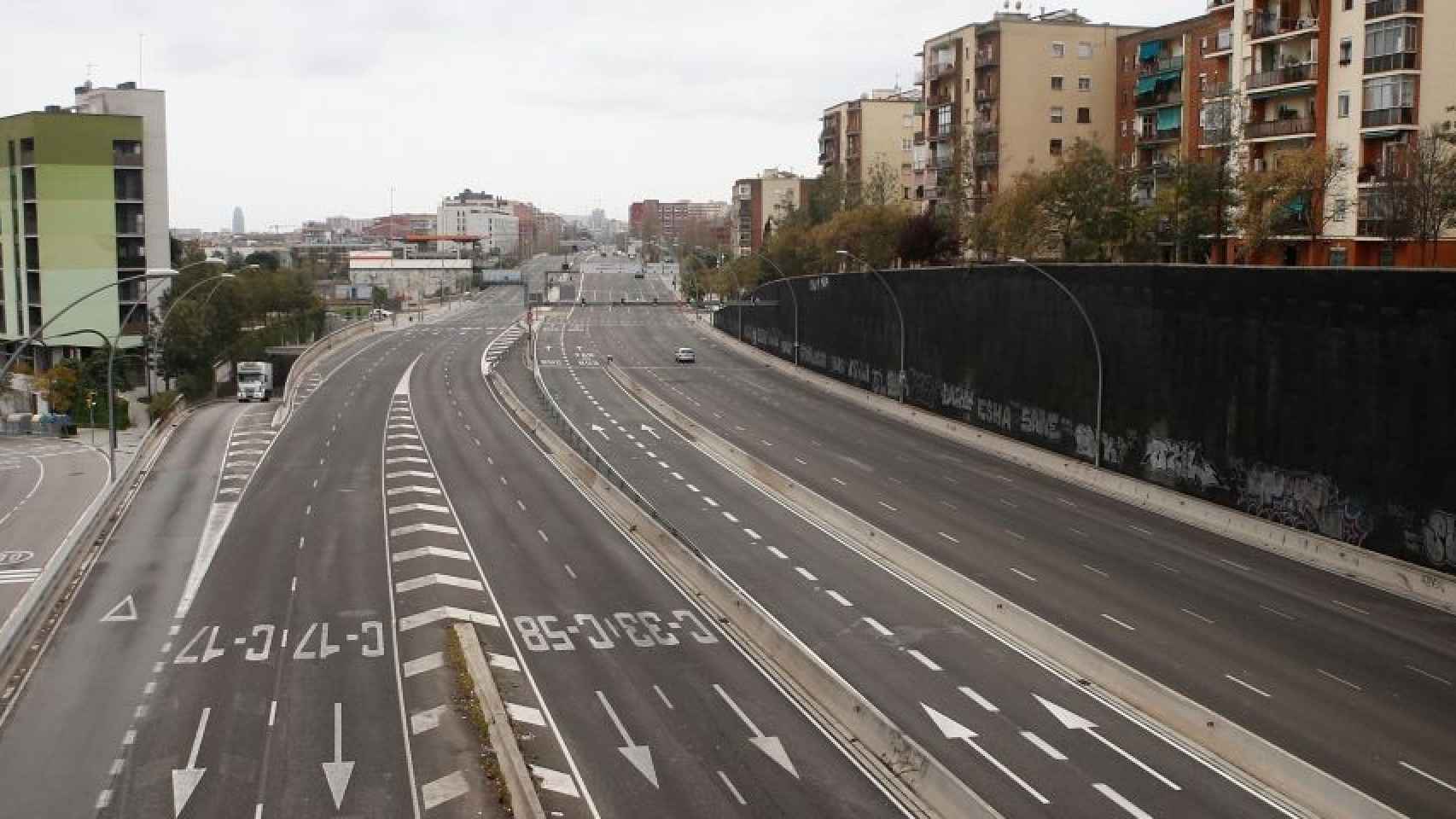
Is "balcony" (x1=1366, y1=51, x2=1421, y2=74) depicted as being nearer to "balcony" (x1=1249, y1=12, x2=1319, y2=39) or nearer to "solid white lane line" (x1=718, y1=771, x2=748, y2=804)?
"balcony" (x1=1249, y1=12, x2=1319, y2=39)

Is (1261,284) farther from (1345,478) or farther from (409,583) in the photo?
(409,583)

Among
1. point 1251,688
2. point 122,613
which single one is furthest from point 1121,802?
point 122,613

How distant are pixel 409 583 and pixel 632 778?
→ 51.1ft

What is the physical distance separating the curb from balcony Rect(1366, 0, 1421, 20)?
46.0 metres

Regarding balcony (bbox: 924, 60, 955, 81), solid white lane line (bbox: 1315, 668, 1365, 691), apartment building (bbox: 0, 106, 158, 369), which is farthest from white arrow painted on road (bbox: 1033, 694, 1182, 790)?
apartment building (bbox: 0, 106, 158, 369)

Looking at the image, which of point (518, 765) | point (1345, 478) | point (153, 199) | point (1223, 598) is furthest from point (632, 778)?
point (153, 199)

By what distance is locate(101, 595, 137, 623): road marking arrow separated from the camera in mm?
33031

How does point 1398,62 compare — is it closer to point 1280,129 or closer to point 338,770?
point 1280,129

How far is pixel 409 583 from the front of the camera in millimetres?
35844

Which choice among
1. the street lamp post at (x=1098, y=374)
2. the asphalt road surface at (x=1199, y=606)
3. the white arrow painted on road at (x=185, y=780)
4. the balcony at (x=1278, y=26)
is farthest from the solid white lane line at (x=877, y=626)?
the balcony at (x=1278, y=26)

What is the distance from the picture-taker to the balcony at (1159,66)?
8969cm

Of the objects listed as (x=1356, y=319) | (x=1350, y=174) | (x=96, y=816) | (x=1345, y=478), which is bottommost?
(x=96, y=816)

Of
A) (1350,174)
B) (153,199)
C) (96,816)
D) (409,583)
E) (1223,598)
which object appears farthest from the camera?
(153,199)

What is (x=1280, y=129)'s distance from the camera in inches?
2454
